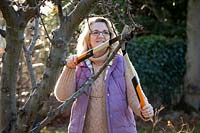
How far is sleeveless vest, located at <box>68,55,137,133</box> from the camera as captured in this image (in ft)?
11.7

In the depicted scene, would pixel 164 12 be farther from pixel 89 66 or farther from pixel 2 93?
pixel 2 93

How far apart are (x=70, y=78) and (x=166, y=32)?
7.96 meters

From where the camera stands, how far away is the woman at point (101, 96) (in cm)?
356

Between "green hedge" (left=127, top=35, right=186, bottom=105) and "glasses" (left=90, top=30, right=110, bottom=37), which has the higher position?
"glasses" (left=90, top=30, right=110, bottom=37)

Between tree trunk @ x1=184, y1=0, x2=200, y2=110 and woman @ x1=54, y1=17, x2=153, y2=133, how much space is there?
6749 millimetres

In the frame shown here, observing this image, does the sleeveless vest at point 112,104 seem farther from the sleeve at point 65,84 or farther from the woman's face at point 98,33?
the woman's face at point 98,33

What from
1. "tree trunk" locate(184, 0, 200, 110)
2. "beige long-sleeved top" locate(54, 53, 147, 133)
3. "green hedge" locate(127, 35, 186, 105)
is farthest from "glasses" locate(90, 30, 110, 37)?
"tree trunk" locate(184, 0, 200, 110)

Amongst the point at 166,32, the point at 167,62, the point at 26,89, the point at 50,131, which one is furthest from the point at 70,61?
the point at 166,32

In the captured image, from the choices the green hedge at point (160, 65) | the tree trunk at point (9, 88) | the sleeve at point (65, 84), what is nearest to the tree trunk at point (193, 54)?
the green hedge at point (160, 65)

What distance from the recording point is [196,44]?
10203 millimetres

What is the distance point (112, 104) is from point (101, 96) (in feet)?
0.32

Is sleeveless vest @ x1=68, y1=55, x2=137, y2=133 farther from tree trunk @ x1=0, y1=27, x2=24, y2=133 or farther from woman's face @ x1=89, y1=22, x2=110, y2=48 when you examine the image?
tree trunk @ x1=0, y1=27, x2=24, y2=133

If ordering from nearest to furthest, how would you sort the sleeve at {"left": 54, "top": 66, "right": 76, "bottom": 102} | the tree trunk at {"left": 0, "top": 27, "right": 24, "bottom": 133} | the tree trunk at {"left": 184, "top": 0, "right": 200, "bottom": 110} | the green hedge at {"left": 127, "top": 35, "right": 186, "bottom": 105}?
1. the tree trunk at {"left": 0, "top": 27, "right": 24, "bottom": 133}
2. the sleeve at {"left": 54, "top": 66, "right": 76, "bottom": 102}
3. the green hedge at {"left": 127, "top": 35, "right": 186, "bottom": 105}
4. the tree trunk at {"left": 184, "top": 0, "right": 200, "bottom": 110}

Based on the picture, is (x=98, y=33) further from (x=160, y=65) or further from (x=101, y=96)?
(x=160, y=65)
